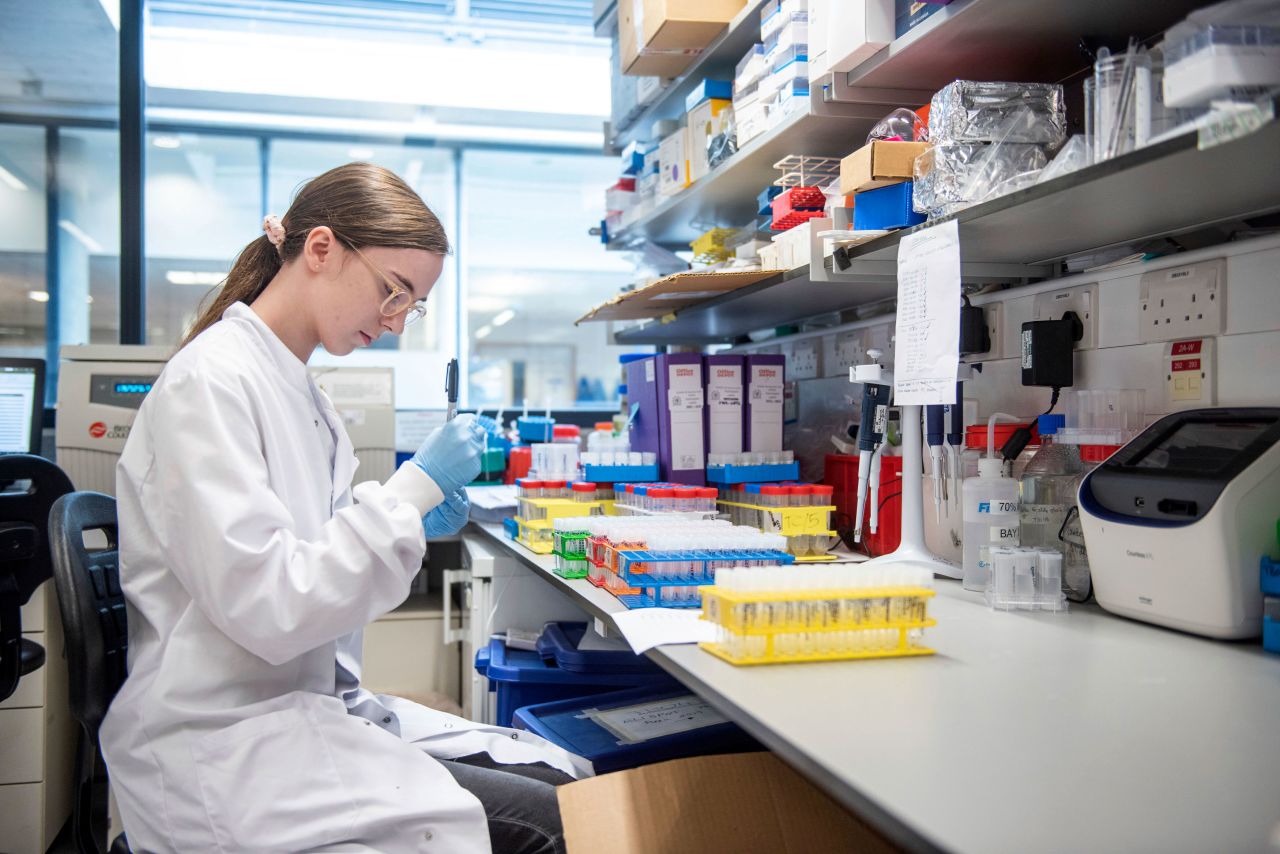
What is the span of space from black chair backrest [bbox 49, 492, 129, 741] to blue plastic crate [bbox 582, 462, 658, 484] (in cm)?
103

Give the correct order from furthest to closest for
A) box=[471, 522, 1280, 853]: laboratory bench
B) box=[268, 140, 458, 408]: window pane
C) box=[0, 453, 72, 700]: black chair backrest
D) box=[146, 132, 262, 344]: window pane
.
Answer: box=[268, 140, 458, 408]: window pane, box=[146, 132, 262, 344]: window pane, box=[0, 453, 72, 700]: black chair backrest, box=[471, 522, 1280, 853]: laboratory bench

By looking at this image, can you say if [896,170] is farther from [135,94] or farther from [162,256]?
[162,256]

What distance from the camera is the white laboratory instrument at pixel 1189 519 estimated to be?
1100 mm

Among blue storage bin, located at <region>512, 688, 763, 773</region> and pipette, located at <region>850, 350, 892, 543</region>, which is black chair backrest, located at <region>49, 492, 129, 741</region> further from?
pipette, located at <region>850, 350, 892, 543</region>

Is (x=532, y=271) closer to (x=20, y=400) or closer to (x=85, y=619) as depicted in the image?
(x=20, y=400)

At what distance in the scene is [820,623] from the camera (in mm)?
1104

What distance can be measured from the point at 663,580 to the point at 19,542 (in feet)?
4.79

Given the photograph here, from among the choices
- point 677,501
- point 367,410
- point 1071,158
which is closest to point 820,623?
point 1071,158

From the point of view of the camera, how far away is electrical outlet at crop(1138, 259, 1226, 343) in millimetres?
1314

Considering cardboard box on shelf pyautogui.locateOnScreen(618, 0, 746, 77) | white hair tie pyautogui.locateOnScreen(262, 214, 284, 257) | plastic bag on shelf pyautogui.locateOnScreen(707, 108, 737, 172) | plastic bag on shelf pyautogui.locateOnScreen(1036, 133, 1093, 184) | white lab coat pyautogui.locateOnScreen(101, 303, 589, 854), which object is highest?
cardboard box on shelf pyautogui.locateOnScreen(618, 0, 746, 77)

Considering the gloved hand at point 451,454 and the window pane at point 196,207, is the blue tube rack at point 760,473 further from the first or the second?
the window pane at point 196,207

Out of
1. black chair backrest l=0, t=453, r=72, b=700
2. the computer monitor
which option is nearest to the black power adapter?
black chair backrest l=0, t=453, r=72, b=700

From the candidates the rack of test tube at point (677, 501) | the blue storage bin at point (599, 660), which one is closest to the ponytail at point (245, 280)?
the rack of test tube at point (677, 501)

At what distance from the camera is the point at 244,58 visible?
4621mm
